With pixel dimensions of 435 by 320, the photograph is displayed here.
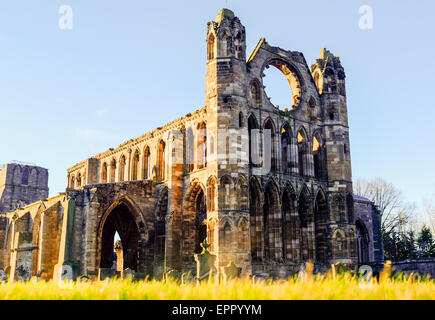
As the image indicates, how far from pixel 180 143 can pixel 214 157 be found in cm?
464

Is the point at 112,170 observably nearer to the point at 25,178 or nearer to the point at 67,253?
the point at 67,253

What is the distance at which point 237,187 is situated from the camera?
23.9 metres

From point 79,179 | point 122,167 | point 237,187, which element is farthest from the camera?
point 79,179

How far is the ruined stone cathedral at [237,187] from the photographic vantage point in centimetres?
2405

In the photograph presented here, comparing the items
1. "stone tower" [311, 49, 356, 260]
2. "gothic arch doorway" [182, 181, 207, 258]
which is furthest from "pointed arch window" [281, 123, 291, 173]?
"gothic arch doorway" [182, 181, 207, 258]

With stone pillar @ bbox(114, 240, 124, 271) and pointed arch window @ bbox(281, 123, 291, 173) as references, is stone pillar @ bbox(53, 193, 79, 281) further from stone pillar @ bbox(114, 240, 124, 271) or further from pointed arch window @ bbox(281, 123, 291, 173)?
pointed arch window @ bbox(281, 123, 291, 173)

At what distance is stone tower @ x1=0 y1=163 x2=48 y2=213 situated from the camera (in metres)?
59.9

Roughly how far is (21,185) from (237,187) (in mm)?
45271

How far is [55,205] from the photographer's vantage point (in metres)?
28.0

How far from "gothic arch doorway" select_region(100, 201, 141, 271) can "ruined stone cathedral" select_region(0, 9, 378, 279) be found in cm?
98

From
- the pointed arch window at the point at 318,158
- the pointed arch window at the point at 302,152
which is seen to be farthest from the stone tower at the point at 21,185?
the pointed arch window at the point at 318,158

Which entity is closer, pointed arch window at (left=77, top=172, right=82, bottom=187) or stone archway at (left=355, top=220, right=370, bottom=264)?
stone archway at (left=355, top=220, right=370, bottom=264)

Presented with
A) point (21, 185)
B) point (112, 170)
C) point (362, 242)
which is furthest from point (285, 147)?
point (21, 185)
